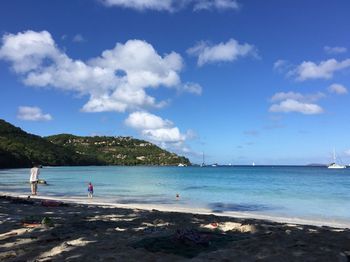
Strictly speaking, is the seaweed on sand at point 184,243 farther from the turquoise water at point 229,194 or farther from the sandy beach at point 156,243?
the turquoise water at point 229,194

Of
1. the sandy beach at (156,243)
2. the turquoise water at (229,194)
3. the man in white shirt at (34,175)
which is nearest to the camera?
the sandy beach at (156,243)

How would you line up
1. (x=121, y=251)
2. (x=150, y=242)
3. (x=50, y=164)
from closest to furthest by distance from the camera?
(x=121, y=251) → (x=150, y=242) → (x=50, y=164)

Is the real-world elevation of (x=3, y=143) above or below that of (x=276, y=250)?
above

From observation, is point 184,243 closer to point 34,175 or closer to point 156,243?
point 156,243

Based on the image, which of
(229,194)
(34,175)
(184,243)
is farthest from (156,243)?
(229,194)

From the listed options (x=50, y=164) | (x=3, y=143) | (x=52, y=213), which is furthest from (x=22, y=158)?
(x=52, y=213)

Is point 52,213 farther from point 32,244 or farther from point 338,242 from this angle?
point 338,242

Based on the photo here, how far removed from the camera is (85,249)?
8273mm

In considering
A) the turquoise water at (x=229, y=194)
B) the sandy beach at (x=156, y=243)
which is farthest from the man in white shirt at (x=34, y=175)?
the sandy beach at (x=156, y=243)

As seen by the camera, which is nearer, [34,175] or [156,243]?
[156,243]

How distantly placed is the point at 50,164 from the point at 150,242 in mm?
196154

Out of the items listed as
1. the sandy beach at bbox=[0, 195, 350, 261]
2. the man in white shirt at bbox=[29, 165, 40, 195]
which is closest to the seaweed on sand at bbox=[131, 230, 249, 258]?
the sandy beach at bbox=[0, 195, 350, 261]

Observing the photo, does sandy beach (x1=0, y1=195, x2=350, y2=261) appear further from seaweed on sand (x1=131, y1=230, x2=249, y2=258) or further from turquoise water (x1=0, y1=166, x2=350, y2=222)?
turquoise water (x1=0, y1=166, x2=350, y2=222)

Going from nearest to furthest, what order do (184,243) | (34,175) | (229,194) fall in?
(184,243) → (34,175) → (229,194)
